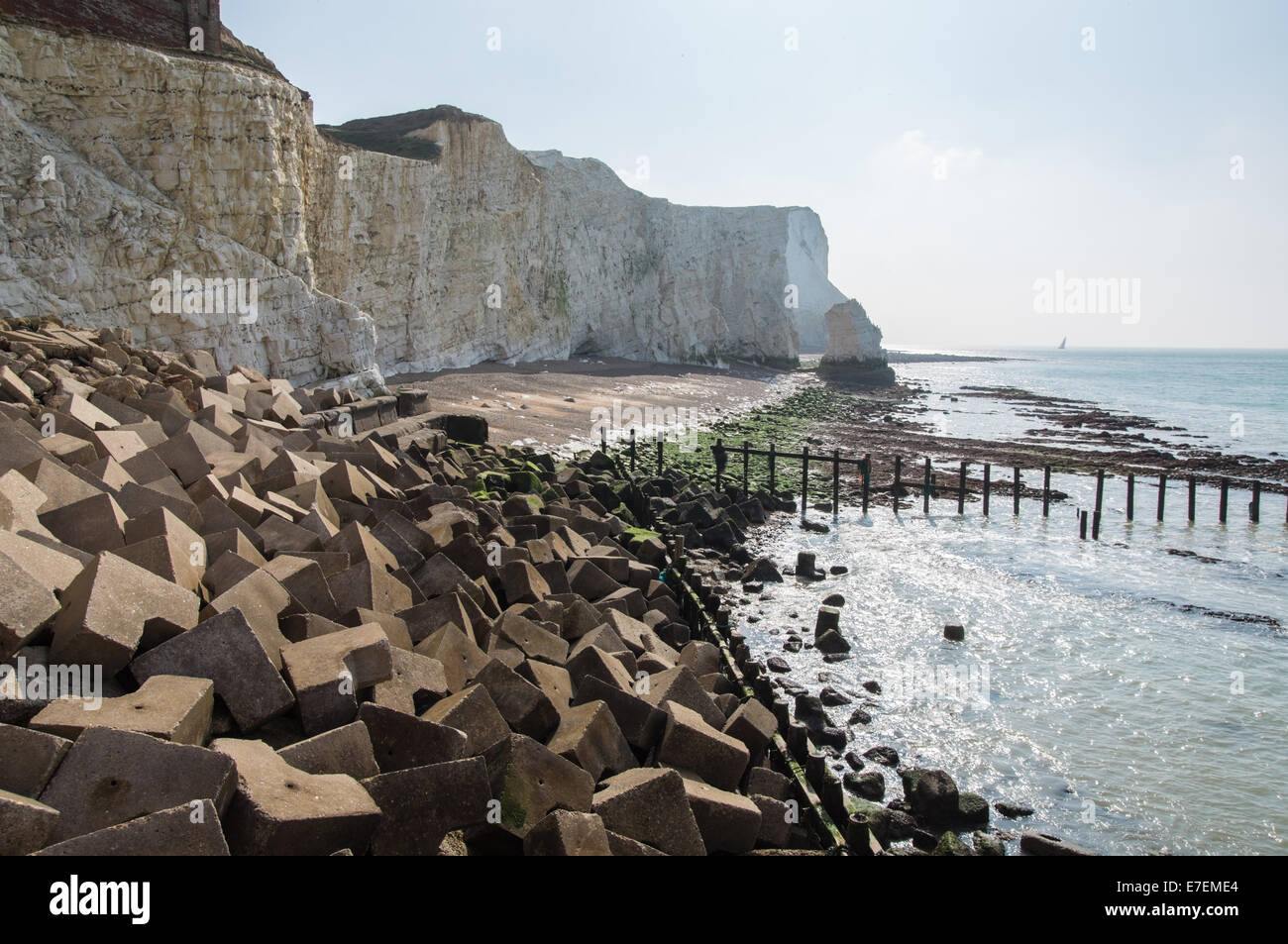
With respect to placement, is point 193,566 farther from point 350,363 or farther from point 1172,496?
point 1172,496

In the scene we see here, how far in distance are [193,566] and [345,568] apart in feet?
3.23

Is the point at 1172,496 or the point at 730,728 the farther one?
the point at 1172,496

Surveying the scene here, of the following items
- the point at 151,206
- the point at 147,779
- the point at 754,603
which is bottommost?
the point at 754,603

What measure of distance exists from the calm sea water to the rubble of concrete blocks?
2.98 metres

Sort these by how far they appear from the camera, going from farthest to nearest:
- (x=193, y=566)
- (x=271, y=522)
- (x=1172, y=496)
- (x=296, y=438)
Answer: (x=1172, y=496) → (x=296, y=438) → (x=271, y=522) → (x=193, y=566)

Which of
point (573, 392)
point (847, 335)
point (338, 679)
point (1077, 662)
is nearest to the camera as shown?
point (338, 679)

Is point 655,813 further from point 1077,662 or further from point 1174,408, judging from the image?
point 1174,408

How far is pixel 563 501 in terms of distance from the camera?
11.8m

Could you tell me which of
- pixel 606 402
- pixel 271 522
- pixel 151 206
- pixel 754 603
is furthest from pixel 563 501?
pixel 606 402

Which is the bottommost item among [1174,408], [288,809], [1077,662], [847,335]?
[1077,662]

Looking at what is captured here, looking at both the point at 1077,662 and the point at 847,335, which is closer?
the point at 1077,662

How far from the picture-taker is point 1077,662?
1026 centimetres

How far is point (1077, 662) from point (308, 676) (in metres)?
9.81

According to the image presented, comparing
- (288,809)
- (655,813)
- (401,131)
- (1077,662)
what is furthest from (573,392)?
(288,809)
